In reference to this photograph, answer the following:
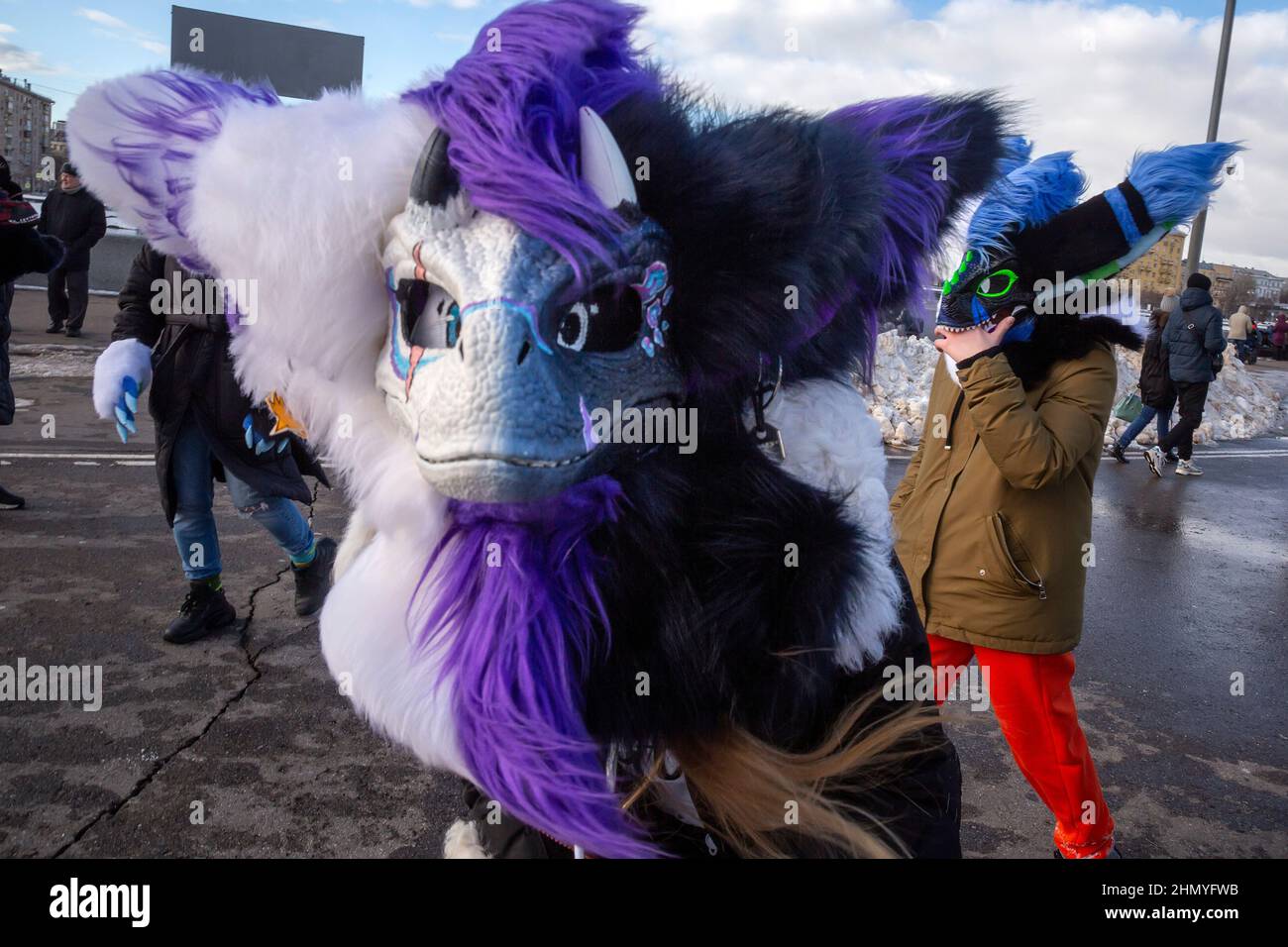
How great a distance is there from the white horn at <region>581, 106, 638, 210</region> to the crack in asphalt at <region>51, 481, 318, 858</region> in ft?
7.66

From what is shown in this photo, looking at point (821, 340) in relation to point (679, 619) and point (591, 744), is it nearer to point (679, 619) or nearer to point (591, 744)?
point (679, 619)

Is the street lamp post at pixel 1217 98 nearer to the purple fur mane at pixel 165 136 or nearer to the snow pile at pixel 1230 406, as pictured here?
the snow pile at pixel 1230 406

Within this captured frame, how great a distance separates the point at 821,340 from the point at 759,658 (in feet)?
1.26

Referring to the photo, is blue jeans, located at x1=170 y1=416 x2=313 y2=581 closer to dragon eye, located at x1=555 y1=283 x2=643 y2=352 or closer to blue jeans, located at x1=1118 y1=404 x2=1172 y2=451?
dragon eye, located at x1=555 y1=283 x2=643 y2=352

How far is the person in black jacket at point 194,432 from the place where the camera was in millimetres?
3238

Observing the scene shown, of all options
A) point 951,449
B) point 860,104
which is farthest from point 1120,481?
point 860,104

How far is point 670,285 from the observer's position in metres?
1.04

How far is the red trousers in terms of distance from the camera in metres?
2.30

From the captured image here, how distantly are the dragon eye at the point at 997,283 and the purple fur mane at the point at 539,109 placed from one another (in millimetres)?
1316

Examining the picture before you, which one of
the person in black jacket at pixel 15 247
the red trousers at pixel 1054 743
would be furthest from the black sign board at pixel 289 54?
the person in black jacket at pixel 15 247

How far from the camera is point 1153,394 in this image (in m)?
8.77

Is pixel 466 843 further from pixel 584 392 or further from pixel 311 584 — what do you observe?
pixel 311 584

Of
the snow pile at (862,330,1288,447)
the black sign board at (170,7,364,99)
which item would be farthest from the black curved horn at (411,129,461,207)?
the snow pile at (862,330,1288,447)

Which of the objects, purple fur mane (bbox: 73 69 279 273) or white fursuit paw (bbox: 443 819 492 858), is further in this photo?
white fursuit paw (bbox: 443 819 492 858)
